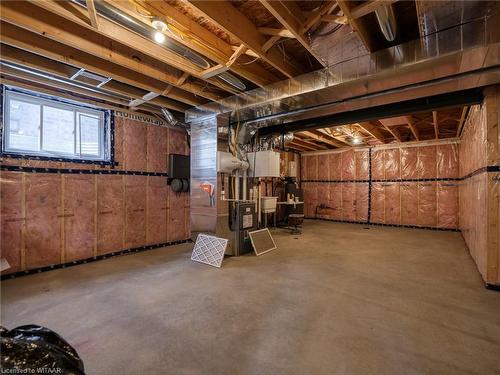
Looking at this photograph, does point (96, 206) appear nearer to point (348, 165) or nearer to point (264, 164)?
point (264, 164)

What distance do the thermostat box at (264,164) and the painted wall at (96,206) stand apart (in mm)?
1535

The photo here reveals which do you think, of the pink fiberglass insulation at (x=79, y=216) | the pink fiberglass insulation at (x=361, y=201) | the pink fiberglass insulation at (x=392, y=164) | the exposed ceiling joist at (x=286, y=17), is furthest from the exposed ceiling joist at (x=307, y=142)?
the pink fiberglass insulation at (x=79, y=216)

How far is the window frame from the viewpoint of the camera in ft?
10.00

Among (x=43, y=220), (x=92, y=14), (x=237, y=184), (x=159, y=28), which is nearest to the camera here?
(x=92, y=14)

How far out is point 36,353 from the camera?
975 millimetres

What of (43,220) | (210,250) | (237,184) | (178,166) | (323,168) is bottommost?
(210,250)

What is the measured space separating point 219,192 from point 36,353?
119 inches

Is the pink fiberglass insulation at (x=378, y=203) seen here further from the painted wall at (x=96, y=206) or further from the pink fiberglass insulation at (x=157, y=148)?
the pink fiberglass insulation at (x=157, y=148)

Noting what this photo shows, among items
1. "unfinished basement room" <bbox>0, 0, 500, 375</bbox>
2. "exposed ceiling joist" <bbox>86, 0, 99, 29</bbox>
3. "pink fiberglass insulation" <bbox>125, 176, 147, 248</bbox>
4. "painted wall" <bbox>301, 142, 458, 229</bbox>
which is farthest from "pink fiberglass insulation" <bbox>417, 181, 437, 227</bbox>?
"exposed ceiling joist" <bbox>86, 0, 99, 29</bbox>

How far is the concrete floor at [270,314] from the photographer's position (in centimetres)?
156

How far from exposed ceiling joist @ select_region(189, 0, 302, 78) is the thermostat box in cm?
196

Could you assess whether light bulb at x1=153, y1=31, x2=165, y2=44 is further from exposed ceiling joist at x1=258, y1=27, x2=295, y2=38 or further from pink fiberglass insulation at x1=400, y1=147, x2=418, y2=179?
pink fiberglass insulation at x1=400, y1=147, x2=418, y2=179

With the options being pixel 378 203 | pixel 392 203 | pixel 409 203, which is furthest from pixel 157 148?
pixel 409 203

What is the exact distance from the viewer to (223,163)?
3873mm
